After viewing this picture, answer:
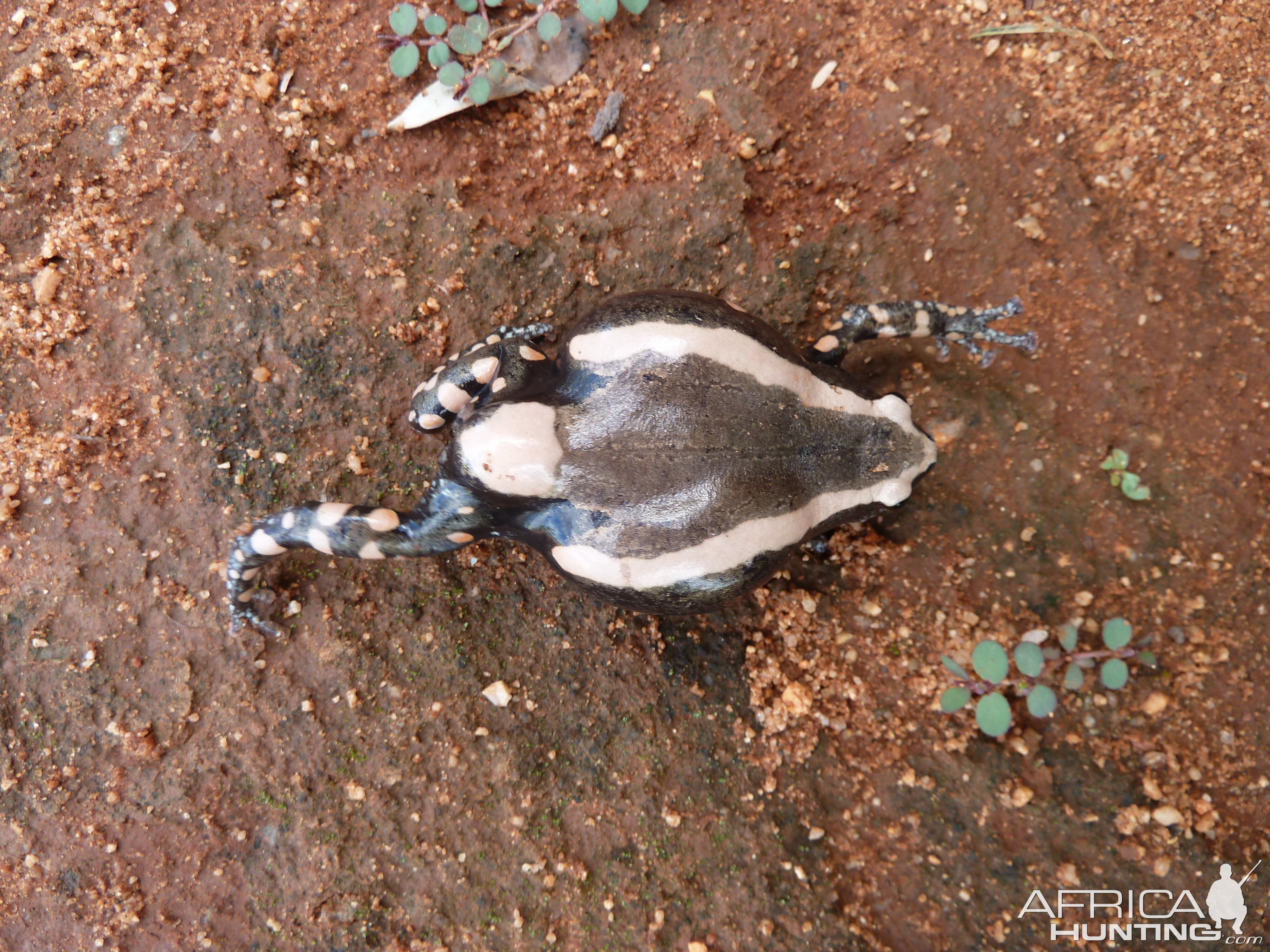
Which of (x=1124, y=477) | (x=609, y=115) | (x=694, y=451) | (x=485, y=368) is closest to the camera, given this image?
(x=694, y=451)

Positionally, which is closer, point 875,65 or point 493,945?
point 493,945

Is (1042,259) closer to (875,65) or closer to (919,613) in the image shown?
(875,65)

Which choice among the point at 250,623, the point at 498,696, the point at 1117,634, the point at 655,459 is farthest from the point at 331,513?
the point at 1117,634

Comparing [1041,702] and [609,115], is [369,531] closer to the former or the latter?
[609,115]

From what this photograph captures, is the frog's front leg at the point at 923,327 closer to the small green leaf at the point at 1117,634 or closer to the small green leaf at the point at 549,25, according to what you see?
the small green leaf at the point at 1117,634

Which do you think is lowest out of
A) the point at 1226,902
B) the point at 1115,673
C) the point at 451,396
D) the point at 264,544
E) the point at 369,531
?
the point at 1226,902

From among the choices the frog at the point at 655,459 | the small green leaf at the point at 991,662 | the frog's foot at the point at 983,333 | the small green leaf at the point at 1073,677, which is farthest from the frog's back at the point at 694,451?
the small green leaf at the point at 1073,677

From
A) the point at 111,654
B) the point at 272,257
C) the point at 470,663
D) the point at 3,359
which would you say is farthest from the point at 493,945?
the point at 3,359

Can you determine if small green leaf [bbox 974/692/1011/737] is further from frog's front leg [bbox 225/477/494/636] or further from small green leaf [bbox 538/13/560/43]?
small green leaf [bbox 538/13/560/43]
